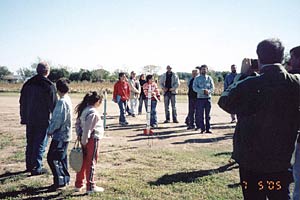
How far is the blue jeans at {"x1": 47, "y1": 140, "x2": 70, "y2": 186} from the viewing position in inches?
221

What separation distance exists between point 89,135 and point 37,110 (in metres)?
1.67

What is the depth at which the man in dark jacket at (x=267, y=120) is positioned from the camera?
2953 millimetres

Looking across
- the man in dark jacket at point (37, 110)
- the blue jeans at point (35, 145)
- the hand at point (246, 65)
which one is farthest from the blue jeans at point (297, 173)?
the blue jeans at point (35, 145)

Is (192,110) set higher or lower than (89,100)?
lower

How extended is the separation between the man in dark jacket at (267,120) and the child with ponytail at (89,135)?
2.80 metres

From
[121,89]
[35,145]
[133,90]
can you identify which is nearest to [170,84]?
[121,89]

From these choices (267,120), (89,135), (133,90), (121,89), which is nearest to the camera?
(267,120)

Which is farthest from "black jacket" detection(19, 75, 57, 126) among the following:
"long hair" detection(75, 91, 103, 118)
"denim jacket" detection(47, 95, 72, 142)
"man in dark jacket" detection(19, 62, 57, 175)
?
"long hair" detection(75, 91, 103, 118)

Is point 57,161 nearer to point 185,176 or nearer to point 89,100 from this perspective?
point 89,100

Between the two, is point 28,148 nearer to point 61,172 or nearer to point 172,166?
point 61,172

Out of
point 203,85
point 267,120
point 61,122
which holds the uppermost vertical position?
point 203,85

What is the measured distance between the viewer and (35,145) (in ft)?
21.3

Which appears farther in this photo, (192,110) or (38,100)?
(192,110)

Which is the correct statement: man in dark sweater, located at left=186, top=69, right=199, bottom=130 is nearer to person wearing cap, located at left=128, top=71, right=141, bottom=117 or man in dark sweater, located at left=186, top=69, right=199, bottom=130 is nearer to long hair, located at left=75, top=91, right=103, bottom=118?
person wearing cap, located at left=128, top=71, right=141, bottom=117
